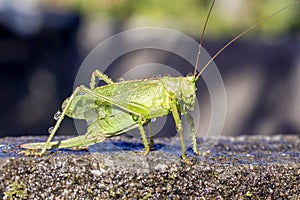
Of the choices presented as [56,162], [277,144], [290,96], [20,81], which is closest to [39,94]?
[20,81]

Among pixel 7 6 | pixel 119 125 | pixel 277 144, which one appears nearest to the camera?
pixel 119 125

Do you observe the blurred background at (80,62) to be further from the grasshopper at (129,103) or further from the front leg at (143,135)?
the front leg at (143,135)

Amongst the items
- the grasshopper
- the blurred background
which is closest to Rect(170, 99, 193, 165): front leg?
the grasshopper

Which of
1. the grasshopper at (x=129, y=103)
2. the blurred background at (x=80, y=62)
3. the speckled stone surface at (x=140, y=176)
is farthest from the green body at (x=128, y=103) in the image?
the blurred background at (x=80, y=62)

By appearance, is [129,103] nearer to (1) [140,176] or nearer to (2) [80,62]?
(1) [140,176]

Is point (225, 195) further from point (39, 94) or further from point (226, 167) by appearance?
point (39, 94)

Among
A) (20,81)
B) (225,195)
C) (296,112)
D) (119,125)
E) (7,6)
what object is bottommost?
(225,195)
